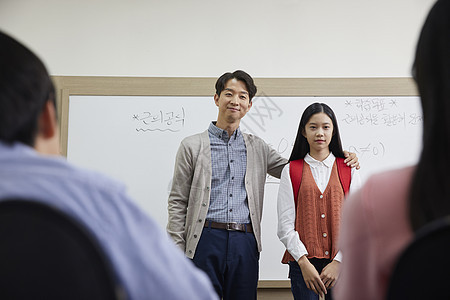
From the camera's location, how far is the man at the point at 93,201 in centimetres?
57

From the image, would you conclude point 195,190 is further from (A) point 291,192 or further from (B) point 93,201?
(B) point 93,201

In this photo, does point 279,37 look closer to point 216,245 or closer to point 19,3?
point 216,245

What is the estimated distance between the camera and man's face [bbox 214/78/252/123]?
2.36m

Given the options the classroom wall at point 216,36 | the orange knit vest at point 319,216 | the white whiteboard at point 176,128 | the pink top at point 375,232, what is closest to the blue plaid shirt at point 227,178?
the orange knit vest at point 319,216

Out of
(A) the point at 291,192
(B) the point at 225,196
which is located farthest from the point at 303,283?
(B) the point at 225,196

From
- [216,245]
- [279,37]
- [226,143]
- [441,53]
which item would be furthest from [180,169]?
[441,53]

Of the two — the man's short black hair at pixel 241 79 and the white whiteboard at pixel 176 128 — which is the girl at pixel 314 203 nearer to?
the man's short black hair at pixel 241 79

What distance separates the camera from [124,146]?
2912 millimetres

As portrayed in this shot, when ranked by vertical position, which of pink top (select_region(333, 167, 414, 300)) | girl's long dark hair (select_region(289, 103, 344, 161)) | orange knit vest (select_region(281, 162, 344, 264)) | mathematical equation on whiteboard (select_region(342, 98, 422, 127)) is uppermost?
mathematical equation on whiteboard (select_region(342, 98, 422, 127))

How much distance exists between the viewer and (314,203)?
6.66 feet

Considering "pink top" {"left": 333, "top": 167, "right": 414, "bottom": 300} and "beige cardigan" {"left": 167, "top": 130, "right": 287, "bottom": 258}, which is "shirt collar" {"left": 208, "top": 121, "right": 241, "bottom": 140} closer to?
"beige cardigan" {"left": 167, "top": 130, "right": 287, "bottom": 258}

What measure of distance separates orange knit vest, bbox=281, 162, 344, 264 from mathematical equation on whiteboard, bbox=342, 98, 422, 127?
970 mm

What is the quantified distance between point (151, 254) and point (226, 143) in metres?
1.78

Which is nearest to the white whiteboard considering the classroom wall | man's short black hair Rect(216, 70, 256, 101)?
the classroom wall
